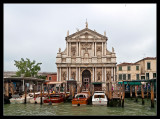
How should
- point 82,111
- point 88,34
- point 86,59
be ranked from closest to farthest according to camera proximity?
point 82,111, point 86,59, point 88,34

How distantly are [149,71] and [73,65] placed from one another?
14047 mm

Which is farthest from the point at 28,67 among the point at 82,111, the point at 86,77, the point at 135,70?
the point at 82,111

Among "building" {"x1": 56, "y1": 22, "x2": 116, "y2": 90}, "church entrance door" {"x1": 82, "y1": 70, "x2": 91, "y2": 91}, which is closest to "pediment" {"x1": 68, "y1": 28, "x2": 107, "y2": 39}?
"building" {"x1": 56, "y1": 22, "x2": 116, "y2": 90}

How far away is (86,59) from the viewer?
37.8 m

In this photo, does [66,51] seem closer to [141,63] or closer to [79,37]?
[79,37]

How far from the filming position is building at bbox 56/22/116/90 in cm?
3734

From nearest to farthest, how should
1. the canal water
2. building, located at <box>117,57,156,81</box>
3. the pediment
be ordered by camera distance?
1. the canal water
2. building, located at <box>117,57,156,81</box>
3. the pediment

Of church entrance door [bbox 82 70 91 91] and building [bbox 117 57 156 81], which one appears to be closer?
building [bbox 117 57 156 81]

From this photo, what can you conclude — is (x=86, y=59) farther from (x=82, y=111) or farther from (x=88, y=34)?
(x=82, y=111)

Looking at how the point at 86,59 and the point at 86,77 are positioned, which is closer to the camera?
the point at 86,59

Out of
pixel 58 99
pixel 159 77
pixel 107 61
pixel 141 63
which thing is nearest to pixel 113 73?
pixel 107 61

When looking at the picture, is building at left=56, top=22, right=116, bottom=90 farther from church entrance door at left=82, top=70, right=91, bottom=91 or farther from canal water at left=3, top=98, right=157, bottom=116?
canal water at left=3, top=98, right=157, bottom=116

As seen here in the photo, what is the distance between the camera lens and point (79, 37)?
1490 inches

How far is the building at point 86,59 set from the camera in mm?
37344
